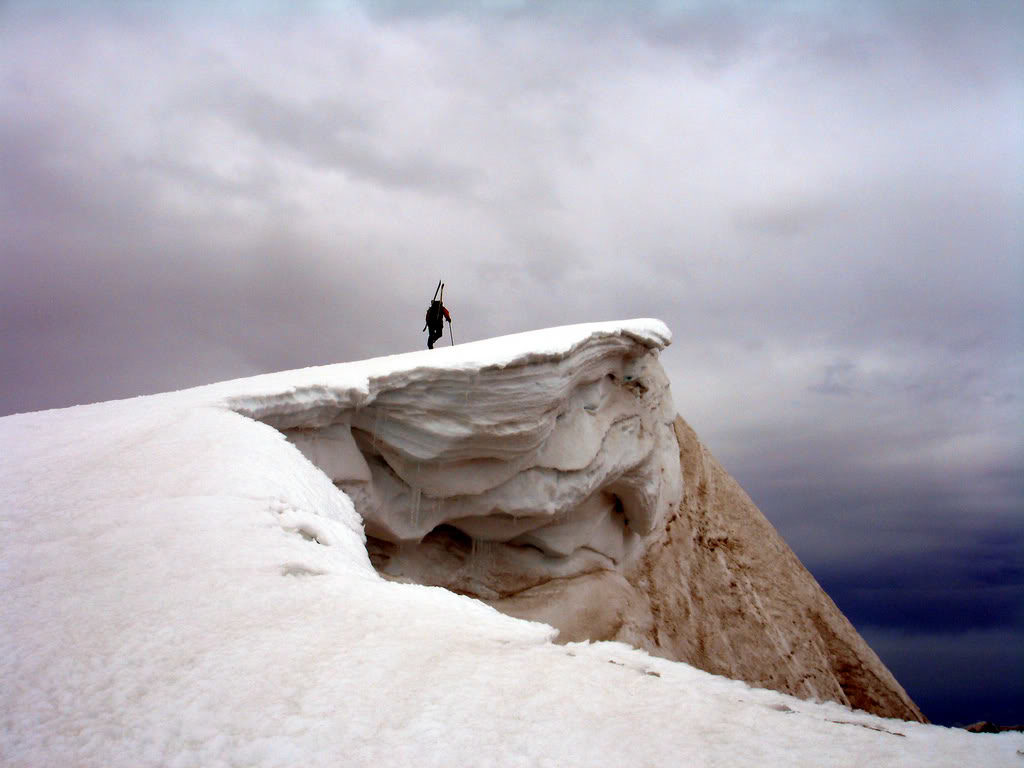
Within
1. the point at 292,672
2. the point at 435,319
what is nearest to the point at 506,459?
the point at 435,319

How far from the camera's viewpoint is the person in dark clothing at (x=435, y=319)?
1304 centimetres

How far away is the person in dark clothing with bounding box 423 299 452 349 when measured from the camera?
42.8 feet

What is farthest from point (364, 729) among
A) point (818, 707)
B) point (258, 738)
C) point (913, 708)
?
point (913, 708)

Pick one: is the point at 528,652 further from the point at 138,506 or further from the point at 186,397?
the point at 186,397

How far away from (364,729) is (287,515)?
6.72 ft

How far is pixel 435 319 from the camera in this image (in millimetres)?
13039

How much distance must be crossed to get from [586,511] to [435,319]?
4388mm

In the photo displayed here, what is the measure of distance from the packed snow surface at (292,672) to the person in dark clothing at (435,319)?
8965 millimetres

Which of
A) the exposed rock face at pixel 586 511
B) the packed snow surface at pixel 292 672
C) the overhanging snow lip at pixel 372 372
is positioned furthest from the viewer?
the exposed rock face at pixel 586 511

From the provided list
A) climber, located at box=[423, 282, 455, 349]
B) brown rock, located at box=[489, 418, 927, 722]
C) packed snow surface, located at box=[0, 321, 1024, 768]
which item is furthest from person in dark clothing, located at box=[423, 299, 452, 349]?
packed snow surface, located at box=[0, 321, 1024, 768]

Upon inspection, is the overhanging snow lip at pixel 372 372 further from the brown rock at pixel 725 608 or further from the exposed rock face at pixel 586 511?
the brown rock at pixel 725 608

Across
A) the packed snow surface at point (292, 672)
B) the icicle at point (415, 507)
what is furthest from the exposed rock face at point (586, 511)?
the packed snow surface at point (292, 672)

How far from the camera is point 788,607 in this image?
12953 millimetres

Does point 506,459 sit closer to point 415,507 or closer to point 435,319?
point 415,507
